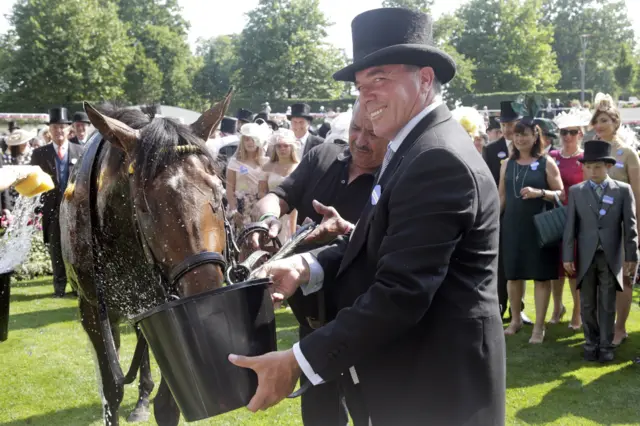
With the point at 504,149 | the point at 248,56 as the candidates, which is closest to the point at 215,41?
the point at 248,56

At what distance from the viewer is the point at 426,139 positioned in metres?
2.04

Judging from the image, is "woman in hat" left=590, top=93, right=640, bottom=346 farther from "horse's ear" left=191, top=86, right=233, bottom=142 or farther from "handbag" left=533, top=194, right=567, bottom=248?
"horse's ear" left=191, top=86, right=233, bottom=142

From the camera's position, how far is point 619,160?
268 inches

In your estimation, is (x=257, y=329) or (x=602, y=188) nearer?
(x=257, y=329)

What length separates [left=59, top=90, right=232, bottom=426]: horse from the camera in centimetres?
272

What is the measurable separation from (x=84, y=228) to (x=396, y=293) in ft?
9.05

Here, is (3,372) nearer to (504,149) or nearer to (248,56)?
(504,149)

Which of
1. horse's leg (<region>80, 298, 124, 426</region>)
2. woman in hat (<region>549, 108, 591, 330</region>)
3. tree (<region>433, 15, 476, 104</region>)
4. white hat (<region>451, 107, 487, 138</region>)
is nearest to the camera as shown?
horse's leg (<region>80, 298, 124, 426</region>)


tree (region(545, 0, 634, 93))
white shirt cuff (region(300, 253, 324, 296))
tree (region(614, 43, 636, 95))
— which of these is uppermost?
tree (region(545, 0, 634, 93))

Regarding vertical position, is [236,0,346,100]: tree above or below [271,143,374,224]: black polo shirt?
above

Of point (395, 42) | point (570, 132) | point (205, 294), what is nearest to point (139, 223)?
point (205, 294)

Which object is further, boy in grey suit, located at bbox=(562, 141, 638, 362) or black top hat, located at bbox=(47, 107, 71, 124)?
black top hat, located at bbox=(47, 107, 71, 124)

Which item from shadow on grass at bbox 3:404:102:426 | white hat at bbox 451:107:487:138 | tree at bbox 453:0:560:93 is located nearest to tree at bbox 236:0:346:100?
tree at bbox 453:0:560:93

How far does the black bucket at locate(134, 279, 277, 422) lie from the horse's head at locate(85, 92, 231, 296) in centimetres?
48
